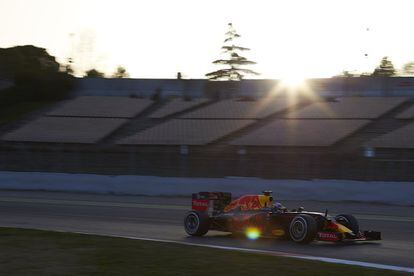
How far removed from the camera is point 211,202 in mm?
12867

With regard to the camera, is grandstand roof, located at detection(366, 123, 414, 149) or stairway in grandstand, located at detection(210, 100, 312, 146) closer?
grandstand roof, located at detection(366, 123, 414, 149)

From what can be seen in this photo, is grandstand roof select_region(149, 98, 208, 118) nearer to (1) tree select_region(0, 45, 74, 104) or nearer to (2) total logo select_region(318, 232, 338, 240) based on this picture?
(1) tree select_region(0, 45, 74, 104)

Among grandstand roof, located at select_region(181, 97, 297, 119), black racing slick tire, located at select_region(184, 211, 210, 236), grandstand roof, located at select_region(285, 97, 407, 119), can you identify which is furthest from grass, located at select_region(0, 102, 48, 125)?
black racing slick tire, located at select_region(184, 211, 210, 236)

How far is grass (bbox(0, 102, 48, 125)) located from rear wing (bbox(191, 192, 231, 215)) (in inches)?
1271

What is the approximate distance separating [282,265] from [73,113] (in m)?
36.6

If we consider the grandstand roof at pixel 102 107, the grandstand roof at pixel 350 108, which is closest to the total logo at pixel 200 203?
the grandstand roof at pixel 350 108

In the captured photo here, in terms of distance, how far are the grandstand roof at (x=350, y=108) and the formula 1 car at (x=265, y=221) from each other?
2608 cm

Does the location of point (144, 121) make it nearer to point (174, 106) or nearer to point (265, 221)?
point (174, 106)

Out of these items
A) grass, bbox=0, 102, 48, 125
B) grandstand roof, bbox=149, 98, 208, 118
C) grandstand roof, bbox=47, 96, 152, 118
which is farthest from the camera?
grass, bbox=0, 102, 48, 125

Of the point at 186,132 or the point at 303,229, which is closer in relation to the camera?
the point at 303,229

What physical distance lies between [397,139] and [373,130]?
3396 millimetres

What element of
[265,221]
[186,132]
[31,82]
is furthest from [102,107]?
[265,221]

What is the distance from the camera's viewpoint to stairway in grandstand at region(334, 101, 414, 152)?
107 feet

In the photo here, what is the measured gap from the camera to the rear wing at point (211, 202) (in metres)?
12.9
